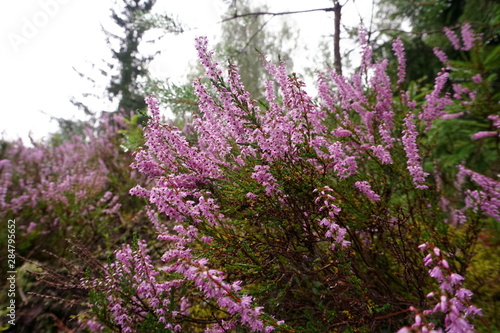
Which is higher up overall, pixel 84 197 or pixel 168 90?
pixel 168 90

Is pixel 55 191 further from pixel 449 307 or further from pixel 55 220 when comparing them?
pixel 449 307

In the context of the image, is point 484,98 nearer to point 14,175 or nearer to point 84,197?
point 84,197

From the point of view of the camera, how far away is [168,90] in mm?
3535

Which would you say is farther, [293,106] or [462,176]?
[462,176]

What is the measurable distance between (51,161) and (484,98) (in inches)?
334

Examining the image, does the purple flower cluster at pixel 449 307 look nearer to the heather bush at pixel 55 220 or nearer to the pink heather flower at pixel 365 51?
the pink heather flower at pixel 365 51

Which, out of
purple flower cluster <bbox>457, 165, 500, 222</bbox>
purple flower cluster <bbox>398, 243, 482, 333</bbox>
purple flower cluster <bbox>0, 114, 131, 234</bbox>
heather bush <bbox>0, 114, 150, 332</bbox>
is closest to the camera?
purple flower cluster <bbox>398, 243, 482, 333</bbox>

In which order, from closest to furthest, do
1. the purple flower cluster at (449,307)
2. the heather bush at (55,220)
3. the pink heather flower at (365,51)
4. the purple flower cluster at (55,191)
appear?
the purple flower cluster at (449,307) < the pink heather flower at (365,51) < the heather bush at (55,220) < the purple flower cluster at (55,191)

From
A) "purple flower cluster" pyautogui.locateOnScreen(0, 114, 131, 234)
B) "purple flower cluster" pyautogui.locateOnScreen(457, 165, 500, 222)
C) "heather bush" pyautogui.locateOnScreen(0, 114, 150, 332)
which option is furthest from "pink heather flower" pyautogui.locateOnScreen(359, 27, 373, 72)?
"purple flower cluster" pyautogui.locateOnScreen(0, 114, 131, 234)

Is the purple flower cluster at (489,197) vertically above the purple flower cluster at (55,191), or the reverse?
the purple flower cluster at (55,191)

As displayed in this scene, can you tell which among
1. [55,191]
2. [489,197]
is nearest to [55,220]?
[55,191]

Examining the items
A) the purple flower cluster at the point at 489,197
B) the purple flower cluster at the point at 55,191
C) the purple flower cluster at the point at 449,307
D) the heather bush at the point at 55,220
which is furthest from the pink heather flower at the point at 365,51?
the purple flower cluster at the point at 55,191

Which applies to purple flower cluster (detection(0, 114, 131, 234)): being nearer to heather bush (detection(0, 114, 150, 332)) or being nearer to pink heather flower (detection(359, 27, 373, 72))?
heather bush (detection(0, 114, 150, 332))

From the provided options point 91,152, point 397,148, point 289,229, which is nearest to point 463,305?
point 289,229
